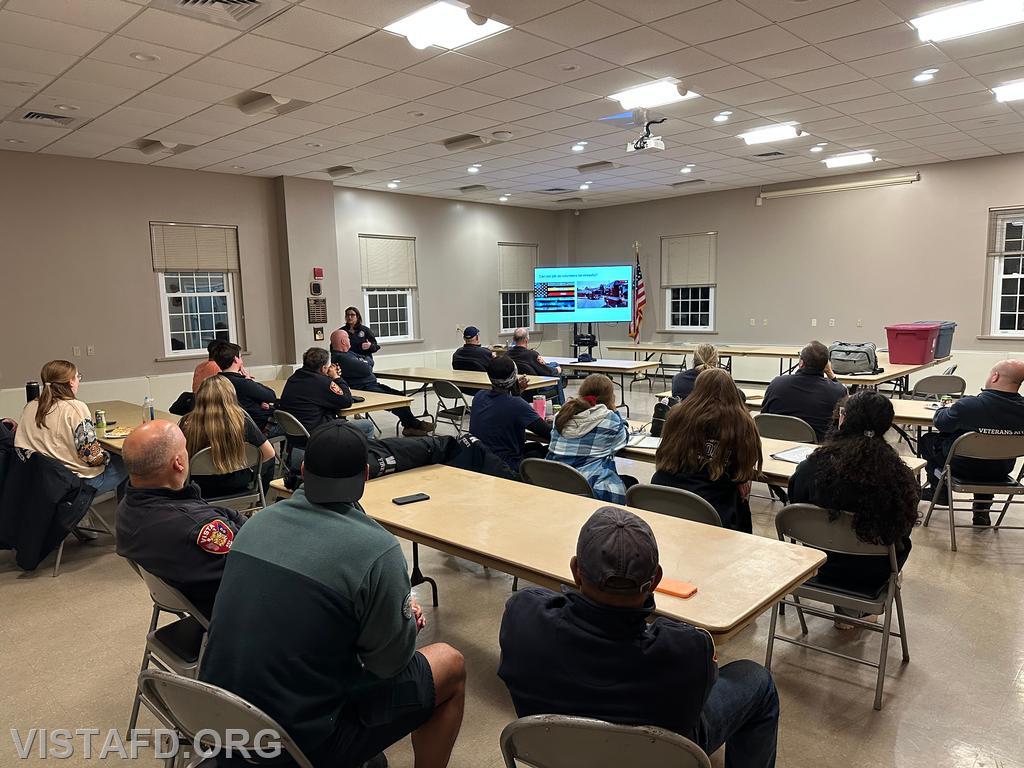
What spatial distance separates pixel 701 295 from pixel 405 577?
1109cm

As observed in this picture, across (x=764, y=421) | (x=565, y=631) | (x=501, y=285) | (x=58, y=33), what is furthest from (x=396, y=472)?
(x=501, y=285)

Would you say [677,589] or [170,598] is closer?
[677,589]

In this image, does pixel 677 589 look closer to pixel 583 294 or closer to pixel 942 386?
pixel 942 386

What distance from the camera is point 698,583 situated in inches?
75.3

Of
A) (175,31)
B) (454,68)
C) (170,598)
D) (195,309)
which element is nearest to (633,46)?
(454,68)

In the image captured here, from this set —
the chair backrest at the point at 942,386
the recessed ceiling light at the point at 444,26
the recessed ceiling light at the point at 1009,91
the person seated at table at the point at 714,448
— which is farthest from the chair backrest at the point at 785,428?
the recessed ceiling light at the point at 1009,91

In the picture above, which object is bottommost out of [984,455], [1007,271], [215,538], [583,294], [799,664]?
[799,664]

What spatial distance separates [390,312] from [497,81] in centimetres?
613

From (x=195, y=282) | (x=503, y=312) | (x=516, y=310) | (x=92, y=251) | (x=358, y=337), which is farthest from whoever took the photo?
(x=516, y=310)

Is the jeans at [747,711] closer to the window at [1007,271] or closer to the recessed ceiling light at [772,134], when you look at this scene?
the recessed ceiling light at [772,134]

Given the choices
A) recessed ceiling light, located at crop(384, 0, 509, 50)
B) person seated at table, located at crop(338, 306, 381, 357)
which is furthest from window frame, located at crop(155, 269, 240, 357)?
recessed ceiling light, located at crop(384, 0, 509, 50)

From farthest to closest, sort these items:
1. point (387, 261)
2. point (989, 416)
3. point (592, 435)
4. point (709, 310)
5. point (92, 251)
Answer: point (709, 310)
point (387, 261)
point (92, 251)
point (989, 416)
point (592, 435)

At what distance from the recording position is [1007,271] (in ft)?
A: 29.2

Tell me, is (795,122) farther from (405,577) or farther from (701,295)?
(405,577)
